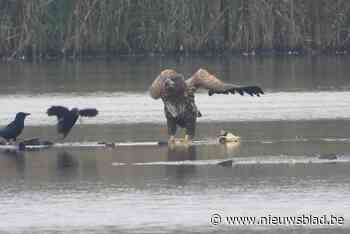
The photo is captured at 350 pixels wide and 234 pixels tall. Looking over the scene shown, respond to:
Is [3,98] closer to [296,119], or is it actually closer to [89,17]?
[296,119]

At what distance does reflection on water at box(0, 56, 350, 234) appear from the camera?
15000mm

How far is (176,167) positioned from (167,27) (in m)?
28.3

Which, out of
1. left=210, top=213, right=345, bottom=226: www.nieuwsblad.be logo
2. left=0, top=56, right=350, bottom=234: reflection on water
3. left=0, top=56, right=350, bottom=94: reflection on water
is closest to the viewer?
left=210, top=213, right=345, bottom=226: www.nieuwsblad.be logo

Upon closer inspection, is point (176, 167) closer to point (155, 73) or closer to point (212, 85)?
point (212, 85)

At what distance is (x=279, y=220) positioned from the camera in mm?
14531

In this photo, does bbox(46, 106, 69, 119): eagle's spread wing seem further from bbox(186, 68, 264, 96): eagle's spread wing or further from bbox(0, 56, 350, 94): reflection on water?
bbox(0, 56, 350, 94): reflection on water

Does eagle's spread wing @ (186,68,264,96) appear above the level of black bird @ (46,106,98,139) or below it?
above

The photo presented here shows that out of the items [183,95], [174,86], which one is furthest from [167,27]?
[174,86]

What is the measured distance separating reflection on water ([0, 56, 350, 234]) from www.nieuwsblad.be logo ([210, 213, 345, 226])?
4.9 inches

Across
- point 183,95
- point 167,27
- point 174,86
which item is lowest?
point 167,27

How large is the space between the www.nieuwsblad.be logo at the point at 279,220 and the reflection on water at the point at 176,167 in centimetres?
12

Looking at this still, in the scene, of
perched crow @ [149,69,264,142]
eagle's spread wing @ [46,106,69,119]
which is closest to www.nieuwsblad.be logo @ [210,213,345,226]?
perched crow @ [149,69,264,142]

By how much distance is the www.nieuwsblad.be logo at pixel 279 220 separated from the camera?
567 inches

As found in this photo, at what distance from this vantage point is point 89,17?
155 ft
